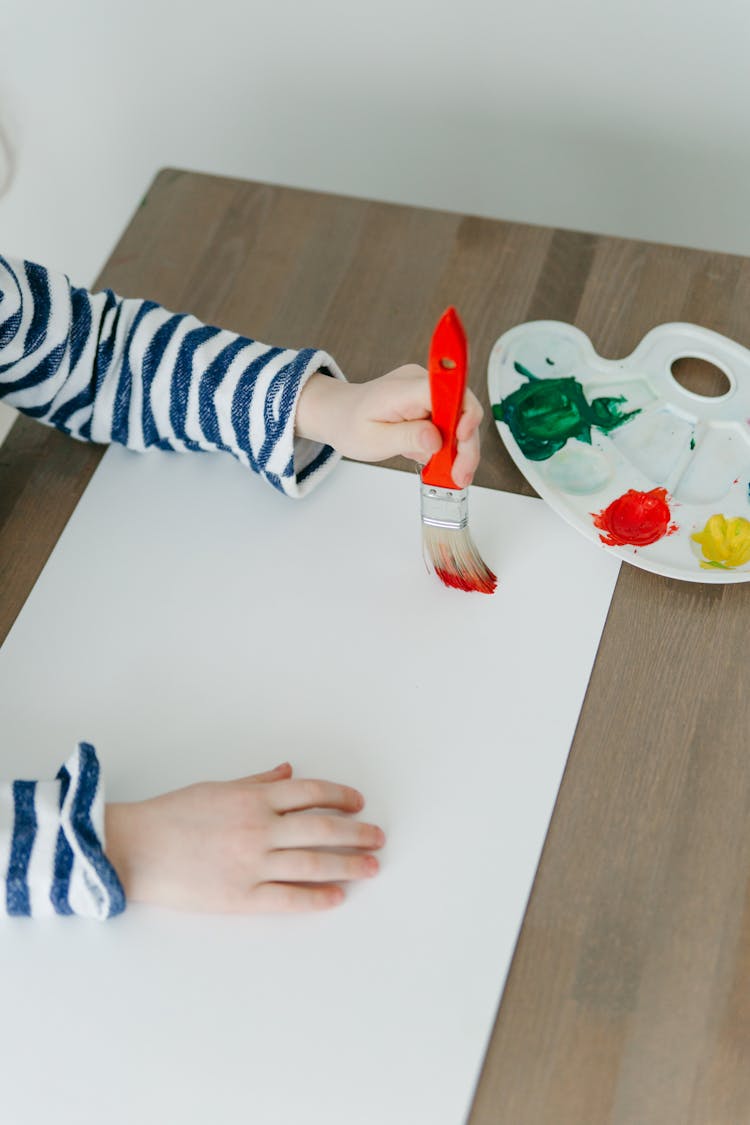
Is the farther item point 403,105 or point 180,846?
point 403,105

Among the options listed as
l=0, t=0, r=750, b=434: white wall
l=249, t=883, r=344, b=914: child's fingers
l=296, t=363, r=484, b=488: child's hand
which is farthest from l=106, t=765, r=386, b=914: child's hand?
l=0, t=0, r=750, b=434: white wall

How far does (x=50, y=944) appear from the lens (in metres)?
→ 0.59

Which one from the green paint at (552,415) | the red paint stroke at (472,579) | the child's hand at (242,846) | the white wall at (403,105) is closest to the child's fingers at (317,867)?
the child's hand at (242,846)

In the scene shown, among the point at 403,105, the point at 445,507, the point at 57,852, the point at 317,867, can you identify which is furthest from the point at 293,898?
the point at 403,105

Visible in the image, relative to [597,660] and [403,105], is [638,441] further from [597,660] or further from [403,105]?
[403,105]

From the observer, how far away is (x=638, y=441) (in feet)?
2.44

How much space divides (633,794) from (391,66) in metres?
0.87

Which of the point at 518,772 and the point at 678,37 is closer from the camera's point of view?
A: the point at 518,772

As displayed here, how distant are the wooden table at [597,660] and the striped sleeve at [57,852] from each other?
0.17 m

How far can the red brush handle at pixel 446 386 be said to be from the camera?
56 centimetres

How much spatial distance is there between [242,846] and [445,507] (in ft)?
0.77

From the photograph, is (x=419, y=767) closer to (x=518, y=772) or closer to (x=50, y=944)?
(x=518, y=772)

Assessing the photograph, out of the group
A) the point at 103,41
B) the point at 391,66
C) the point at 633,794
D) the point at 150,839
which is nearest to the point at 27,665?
the point at 150,839

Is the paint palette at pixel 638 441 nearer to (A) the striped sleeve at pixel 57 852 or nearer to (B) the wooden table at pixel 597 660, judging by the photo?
(B) the wooden table at pixel 597 660
